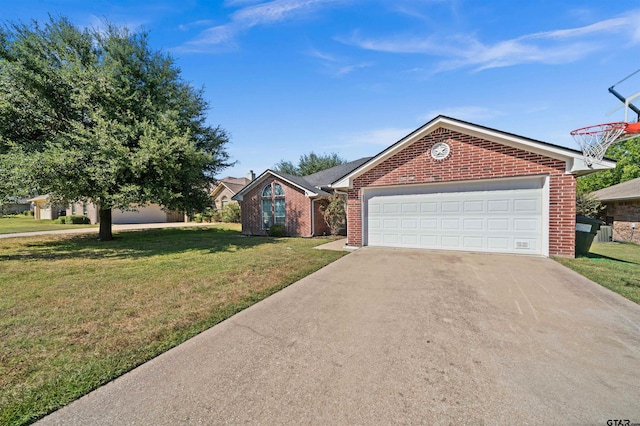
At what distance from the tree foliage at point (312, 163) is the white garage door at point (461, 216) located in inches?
1013

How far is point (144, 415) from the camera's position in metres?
2.08

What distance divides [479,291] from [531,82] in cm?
868

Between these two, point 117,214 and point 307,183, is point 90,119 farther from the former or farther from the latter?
point 117,214

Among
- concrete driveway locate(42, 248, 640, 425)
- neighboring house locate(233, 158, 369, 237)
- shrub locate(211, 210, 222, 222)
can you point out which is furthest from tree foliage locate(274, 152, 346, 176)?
concrete driveway locate(42, 248, 640, 425)

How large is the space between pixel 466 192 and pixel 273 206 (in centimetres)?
1084

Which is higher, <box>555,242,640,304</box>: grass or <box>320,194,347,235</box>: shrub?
<box>320,194,347,235</box>: shrub

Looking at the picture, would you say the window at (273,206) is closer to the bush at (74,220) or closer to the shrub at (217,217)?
the shrub at (217,217)

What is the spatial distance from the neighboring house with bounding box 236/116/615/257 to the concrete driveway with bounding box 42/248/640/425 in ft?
11.1

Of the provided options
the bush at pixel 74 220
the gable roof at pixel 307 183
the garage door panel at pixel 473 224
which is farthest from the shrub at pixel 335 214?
the bush at pixel 74 220

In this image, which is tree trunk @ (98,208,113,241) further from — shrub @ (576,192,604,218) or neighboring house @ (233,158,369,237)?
shrub @ (576,192,604,218)

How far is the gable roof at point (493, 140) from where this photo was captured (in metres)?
7.23

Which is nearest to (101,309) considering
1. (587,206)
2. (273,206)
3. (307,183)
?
(273,206)

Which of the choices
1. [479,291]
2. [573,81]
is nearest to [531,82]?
[573,81]

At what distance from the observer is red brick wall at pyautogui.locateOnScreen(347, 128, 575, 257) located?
7453 millimetres
